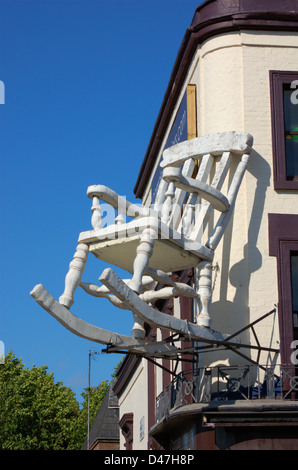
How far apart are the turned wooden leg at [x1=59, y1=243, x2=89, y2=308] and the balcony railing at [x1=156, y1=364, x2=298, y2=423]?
2.79 m

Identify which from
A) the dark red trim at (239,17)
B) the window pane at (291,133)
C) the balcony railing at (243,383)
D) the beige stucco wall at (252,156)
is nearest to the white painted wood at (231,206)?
the beige stucco wall at (252,156)

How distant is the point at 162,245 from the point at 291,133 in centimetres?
406

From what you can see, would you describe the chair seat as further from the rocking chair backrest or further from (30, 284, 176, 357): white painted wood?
(30, 284, 176, 357): white painted wood

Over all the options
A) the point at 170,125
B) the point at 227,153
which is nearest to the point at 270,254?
the point at 227,153

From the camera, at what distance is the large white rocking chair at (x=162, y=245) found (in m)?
14.1

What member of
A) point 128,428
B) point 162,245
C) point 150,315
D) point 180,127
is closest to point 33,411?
point 128,428

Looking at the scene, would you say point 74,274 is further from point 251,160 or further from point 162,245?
point 251,160

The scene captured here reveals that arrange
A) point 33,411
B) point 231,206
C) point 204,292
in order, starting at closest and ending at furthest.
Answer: point 204,292, point 231,206, point 33,411

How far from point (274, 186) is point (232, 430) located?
478 centimetres

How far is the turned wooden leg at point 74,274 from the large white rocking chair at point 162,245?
0.02 meters

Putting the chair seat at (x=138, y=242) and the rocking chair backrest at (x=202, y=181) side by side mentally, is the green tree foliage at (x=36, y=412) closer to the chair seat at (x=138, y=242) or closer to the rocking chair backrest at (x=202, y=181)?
the rocking chair backrest at (x=202, y=181)

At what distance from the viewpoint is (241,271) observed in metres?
16.3

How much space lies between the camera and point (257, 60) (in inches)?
693
